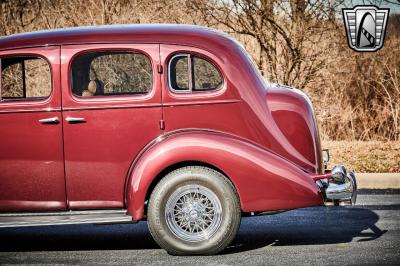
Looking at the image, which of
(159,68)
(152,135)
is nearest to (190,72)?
(159,68)

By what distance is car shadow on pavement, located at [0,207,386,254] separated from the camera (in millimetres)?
7176

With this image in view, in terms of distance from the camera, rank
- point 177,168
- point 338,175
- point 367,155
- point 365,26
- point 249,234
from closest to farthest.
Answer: point 177,168, point 338,175, point 249,234, point 367,155, point 365,26

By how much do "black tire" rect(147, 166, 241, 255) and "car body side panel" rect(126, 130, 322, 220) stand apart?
0.09 meters

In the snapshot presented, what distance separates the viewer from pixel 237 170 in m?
6.49

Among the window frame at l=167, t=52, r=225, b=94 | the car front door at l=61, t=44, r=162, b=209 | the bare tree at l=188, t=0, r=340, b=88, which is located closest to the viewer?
the car front door at l=61, t=44, r=162, b=209

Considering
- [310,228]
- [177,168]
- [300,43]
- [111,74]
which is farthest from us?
[300,43]

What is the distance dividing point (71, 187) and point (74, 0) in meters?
10.4

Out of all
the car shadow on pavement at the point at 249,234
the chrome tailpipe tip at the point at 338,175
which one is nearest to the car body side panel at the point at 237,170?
the chrome tailpipe tip at the point at 338,175

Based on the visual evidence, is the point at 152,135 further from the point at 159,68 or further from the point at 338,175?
the point at 338,175

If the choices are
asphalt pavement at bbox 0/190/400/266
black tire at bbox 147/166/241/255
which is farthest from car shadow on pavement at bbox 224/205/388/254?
black tire at bbox 147/166/241/255

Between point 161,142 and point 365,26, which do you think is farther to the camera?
point 365,26

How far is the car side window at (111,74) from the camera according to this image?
22.6 feet

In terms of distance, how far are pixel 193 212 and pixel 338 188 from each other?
131cm

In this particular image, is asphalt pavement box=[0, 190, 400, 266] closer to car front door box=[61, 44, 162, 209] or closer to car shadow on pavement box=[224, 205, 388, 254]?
car shadow on pavement box=[224, 205, 388, 254]
